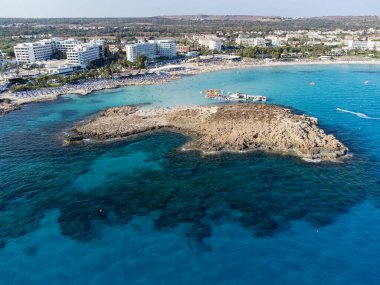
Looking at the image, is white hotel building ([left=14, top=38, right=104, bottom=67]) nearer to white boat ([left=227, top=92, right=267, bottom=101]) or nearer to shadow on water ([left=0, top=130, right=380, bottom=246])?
white boat ([left=227, top=92, right=267, bottom=101])

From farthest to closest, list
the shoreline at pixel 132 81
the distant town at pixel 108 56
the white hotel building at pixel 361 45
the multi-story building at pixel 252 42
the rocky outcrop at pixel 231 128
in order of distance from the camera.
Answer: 1. the multi-story building at pixel 252 42
2. the white hotel building at pixel 361 45
3. the distant town at pixel 108 56
4. the shoreline at pixel 132 81
5. the rocky outcrop at pixel 231 128

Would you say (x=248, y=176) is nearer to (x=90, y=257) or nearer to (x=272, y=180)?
(x=272, y=180)

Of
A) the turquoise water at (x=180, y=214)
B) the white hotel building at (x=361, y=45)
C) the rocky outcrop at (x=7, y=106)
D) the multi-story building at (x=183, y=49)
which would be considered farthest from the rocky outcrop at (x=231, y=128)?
the white hotel building at (x=361, y=45)

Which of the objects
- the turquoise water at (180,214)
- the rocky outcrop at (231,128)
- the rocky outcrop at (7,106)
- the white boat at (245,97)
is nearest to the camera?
the turquoise water at (180,214)

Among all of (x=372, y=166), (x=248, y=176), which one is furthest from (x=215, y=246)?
(x=372, y=166)

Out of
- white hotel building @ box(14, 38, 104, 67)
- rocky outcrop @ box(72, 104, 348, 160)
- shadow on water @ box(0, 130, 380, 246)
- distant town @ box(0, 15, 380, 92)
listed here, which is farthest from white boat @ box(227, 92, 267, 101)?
white hotel building @ box(14, 38, 104, 67)

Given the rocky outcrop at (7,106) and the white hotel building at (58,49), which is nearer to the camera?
the rocky outcrop at (7,106)

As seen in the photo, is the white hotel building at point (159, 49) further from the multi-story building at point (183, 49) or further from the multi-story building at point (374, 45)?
the multi-story building at point (374, 45)
